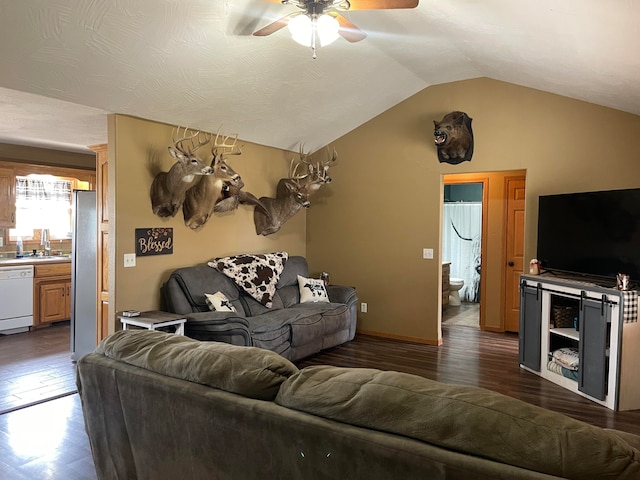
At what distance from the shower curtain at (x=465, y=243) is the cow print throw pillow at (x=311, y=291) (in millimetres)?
3657

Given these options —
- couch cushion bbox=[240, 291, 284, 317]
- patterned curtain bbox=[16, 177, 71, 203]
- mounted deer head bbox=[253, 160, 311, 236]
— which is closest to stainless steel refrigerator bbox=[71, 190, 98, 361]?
couch cushion bbox=[240, 291, 284, 317]

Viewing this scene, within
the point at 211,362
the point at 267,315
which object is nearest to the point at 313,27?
the point at 211,362

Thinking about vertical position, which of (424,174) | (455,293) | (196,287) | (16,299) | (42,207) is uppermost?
(424,174)

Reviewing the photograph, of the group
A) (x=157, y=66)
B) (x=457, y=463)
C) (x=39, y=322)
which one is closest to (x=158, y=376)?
(x=457, y=463)

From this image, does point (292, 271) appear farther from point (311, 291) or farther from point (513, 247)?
point (513, 247)

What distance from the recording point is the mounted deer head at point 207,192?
4.56 m

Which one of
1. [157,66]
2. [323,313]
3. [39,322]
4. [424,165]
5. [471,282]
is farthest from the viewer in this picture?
[471,282]

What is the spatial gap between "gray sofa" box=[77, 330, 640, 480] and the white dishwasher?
4.65 m

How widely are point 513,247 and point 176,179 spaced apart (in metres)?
4.31

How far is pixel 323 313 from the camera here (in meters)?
5.15

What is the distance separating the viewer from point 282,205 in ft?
19.5

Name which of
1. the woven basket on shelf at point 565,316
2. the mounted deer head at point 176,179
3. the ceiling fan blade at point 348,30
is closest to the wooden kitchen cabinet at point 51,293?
the mounted deer head at point 176,179

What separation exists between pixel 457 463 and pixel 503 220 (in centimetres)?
569

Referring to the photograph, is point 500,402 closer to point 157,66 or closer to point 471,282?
point 157,66
